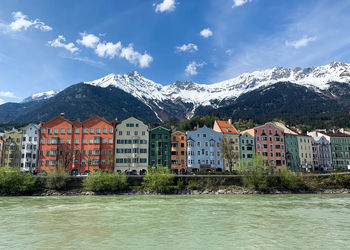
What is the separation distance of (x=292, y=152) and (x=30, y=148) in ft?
292

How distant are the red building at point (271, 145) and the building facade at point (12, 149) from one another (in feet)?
259

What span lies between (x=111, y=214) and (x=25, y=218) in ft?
30.6

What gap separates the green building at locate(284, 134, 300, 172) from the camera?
98375mm

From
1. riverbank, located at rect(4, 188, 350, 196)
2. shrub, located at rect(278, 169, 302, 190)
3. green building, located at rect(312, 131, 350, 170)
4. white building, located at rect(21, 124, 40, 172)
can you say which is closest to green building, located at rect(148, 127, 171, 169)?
riverbank, located at rect(4, 188, 350, 196)

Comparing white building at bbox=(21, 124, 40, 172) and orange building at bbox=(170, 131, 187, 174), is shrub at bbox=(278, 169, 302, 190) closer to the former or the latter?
orange building at bbox=(170, 131, 187, 174)

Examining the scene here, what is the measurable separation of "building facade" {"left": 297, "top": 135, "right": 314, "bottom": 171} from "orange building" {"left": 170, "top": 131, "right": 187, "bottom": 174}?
4490 centimetres

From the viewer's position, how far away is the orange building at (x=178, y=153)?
87531 millimetres

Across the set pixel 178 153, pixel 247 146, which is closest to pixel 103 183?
pixel 178 153

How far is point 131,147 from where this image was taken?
3302 inches

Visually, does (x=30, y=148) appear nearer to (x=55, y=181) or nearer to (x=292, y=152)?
(x=55, y=181)

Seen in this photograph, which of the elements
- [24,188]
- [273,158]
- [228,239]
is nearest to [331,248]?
[228,239]

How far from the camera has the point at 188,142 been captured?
89.1m

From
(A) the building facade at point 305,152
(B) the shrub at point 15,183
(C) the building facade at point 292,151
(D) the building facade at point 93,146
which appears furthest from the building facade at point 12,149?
(A) the building facade at point 305,152

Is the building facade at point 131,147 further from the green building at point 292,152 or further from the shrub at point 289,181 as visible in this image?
the green building at point 292,152
